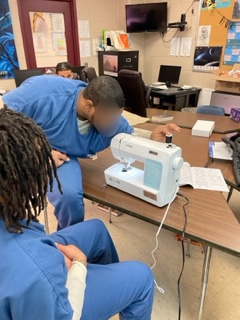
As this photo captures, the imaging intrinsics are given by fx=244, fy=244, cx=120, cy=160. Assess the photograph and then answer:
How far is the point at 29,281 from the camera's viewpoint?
530 millimetres

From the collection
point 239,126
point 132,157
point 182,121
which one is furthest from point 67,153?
point 239,126

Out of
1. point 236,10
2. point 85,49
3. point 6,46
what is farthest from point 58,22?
point 236,10

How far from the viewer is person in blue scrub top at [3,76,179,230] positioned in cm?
119

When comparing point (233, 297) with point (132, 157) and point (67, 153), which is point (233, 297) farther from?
point (67, 153)

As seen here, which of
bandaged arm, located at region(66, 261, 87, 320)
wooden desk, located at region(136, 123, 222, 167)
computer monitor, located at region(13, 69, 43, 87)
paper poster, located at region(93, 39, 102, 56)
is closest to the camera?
bandaged arm, located at region(66, 261, 87, 320)

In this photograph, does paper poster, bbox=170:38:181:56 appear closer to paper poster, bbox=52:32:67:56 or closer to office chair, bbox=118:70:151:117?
office chair, bbox=118:70:151:117

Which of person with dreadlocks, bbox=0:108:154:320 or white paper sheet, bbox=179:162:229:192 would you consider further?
white paper sheet, bbox=179:162:229:192

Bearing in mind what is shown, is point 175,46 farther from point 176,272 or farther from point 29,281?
point 29,281

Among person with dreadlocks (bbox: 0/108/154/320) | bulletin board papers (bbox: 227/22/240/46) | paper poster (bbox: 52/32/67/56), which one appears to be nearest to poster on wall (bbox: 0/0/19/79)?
paper poster (bbox: 52/32/67/56)

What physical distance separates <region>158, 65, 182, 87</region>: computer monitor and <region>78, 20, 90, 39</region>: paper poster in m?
1.42

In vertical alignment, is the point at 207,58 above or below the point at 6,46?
below

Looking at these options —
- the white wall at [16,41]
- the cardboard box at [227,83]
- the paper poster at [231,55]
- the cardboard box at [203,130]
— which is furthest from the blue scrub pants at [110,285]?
the paper poster at [231,55]

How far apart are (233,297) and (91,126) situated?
130 centimetres

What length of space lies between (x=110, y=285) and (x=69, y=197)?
0.45 metres
